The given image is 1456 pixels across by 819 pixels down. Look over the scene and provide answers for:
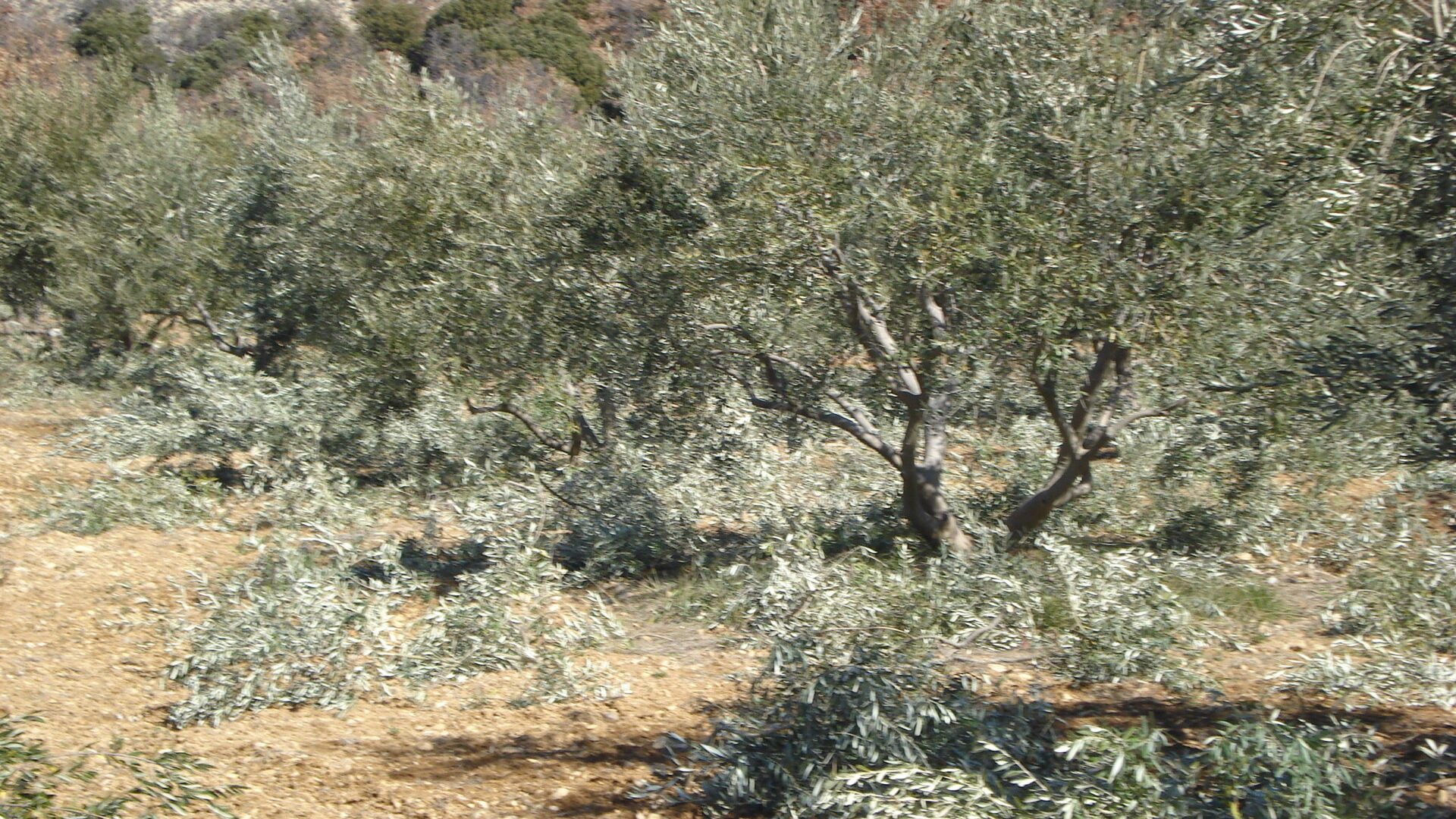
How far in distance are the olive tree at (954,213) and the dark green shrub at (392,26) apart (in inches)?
1276

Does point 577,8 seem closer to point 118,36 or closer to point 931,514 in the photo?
point 118,36

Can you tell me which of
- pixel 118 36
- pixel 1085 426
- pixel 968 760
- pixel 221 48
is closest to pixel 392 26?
pixel 221 48

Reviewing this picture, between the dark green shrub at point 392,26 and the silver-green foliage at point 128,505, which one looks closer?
the silver-green foliage at point 128,505

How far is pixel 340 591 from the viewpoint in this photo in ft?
22.6

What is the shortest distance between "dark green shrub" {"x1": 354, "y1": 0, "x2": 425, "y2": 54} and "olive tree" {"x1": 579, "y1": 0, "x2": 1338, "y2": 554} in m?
32.4

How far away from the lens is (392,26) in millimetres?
38969

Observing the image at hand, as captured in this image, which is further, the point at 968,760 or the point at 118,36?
the point at 118,36

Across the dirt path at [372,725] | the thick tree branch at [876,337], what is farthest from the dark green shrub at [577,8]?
the thick tree branch at [876,337]

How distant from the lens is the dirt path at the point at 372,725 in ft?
16.4

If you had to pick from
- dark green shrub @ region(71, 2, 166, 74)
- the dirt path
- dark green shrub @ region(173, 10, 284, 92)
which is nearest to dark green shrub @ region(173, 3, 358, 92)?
dark green shrub @ region(173, 10, 284, 92)

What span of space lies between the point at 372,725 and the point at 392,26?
120ft

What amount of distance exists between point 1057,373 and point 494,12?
109 feet

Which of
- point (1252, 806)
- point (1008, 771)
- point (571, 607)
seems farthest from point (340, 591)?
point (1252, 806)

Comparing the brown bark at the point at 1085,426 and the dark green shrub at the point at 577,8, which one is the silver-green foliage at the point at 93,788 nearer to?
the brown bark at the point at 1085,426
